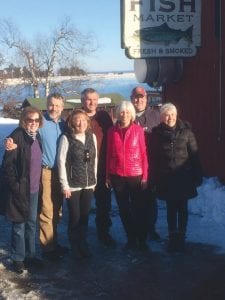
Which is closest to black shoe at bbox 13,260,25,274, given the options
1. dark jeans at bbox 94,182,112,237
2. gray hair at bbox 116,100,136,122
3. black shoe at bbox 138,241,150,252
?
dark jeans at bbox 94,182,112,237

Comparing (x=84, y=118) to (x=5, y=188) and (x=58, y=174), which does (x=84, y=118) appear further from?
(x=5, y=188)

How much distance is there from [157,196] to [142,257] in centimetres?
72

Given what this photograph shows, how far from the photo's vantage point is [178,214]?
5.84m

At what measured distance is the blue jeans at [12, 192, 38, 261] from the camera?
5250 millimetres

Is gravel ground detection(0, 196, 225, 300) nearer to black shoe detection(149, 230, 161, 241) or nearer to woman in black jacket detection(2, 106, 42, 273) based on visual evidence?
black shoe detection(149, 230, 161, 241)

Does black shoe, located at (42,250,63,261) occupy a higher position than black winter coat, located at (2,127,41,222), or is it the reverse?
black winter coat, located at (2,127,41,222)

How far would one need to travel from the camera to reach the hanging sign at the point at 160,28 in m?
7.62

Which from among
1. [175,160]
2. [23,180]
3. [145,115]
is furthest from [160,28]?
[23,180]

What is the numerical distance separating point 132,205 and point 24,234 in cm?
128

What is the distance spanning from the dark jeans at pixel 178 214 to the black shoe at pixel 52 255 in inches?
51.8

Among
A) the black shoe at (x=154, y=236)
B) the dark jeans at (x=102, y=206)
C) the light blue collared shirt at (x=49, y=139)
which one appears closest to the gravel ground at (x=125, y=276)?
the black shoe at (x=154, y=236)

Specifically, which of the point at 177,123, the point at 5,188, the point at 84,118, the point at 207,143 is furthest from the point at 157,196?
the point at 207,143

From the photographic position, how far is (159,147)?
5668 mm

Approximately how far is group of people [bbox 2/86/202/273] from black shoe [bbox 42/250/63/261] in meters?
0.01
